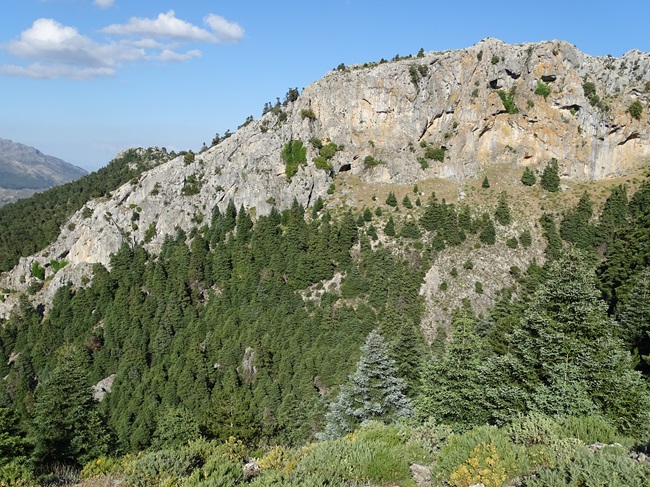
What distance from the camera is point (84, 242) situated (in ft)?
339

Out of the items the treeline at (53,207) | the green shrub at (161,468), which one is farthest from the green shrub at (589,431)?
the treeline at (53,207)

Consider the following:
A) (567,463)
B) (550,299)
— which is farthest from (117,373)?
(567,463)

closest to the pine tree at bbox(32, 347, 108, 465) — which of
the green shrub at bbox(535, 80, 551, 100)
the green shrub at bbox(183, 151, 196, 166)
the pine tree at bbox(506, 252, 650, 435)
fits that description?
the pine tree at bbox(506, 252, 650, 435)

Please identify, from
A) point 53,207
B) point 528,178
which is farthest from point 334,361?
point 53,207

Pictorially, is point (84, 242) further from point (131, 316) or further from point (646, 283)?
point (646, 283)

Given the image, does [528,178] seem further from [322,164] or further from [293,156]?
[293,156]

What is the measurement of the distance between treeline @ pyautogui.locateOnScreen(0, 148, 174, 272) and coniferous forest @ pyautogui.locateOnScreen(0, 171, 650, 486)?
20827 mm

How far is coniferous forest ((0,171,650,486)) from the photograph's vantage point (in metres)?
13.7

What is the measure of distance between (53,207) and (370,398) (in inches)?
5211

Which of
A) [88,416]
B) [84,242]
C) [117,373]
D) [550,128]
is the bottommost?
[117,373]

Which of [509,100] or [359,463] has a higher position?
[509,100]

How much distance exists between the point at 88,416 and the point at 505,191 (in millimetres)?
76166

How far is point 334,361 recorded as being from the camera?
6075cm

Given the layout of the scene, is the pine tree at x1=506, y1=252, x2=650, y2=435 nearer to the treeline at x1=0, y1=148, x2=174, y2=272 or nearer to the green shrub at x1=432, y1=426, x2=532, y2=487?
the green shrub at x1=432, y1=426, x2=532, y2=487
